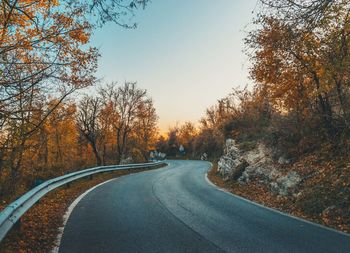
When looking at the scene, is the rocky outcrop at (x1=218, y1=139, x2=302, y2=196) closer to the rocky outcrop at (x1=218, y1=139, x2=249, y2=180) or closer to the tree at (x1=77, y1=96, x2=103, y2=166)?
the rocky outcrop at (x1=218, y1=139, x2=249, y2=180)

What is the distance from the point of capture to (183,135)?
82.6 m

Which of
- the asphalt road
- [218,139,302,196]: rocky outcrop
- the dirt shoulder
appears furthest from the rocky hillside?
the dirt shoulder

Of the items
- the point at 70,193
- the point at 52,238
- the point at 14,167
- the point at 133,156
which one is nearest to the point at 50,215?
the point at 52,238

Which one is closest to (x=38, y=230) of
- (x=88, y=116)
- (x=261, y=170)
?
(x=261, y=170)

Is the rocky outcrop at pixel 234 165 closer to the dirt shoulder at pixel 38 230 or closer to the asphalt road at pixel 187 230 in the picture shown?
the asphalt road at pixel 187 230

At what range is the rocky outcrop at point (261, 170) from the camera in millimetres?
11885

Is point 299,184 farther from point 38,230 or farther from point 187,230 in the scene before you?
point 38,230

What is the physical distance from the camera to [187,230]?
677 centimetres

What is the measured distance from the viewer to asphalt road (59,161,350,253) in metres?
5.72

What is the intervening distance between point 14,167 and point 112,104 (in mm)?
25754

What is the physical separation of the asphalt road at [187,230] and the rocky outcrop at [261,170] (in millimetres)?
2556

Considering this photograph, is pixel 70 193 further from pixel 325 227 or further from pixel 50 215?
pixel 325 227

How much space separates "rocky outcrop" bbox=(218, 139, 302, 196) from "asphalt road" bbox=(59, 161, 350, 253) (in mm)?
2556

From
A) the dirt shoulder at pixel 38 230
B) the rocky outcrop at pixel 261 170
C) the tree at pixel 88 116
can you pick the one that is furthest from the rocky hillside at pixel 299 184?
the tree at pixel 88 116
